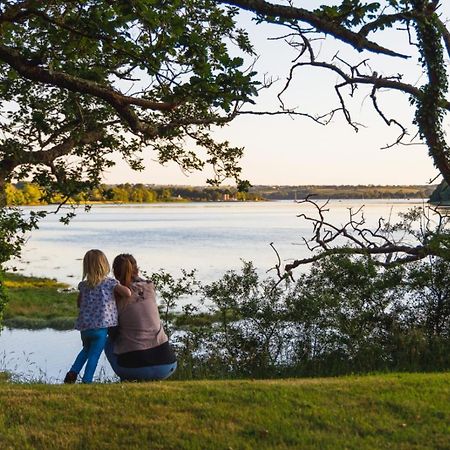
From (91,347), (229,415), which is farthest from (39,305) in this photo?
(229,415)

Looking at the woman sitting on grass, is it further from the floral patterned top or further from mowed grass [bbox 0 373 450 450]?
mowed grass [bbox 0 373 450 450]

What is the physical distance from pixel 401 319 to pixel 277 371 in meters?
2.23

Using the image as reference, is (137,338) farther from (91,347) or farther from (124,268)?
(124,268)

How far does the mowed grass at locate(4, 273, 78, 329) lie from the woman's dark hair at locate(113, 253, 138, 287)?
14.2 meters

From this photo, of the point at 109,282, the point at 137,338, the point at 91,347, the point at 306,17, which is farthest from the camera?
the point at 91,347

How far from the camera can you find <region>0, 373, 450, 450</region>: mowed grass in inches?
224

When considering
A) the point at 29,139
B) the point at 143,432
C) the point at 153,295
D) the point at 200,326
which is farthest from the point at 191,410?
the point at 29,139

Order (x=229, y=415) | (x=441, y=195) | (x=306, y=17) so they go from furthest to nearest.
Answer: (x=441, y=195), (x=306, y=17), (x=229, y=415)

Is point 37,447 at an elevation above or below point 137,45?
below

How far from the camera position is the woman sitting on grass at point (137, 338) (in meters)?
7.84

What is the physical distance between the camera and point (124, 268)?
803 cm

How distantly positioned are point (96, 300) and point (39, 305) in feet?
66.6

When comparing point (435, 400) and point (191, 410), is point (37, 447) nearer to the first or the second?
point (191, 410)

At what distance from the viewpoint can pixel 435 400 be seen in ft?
22.1
